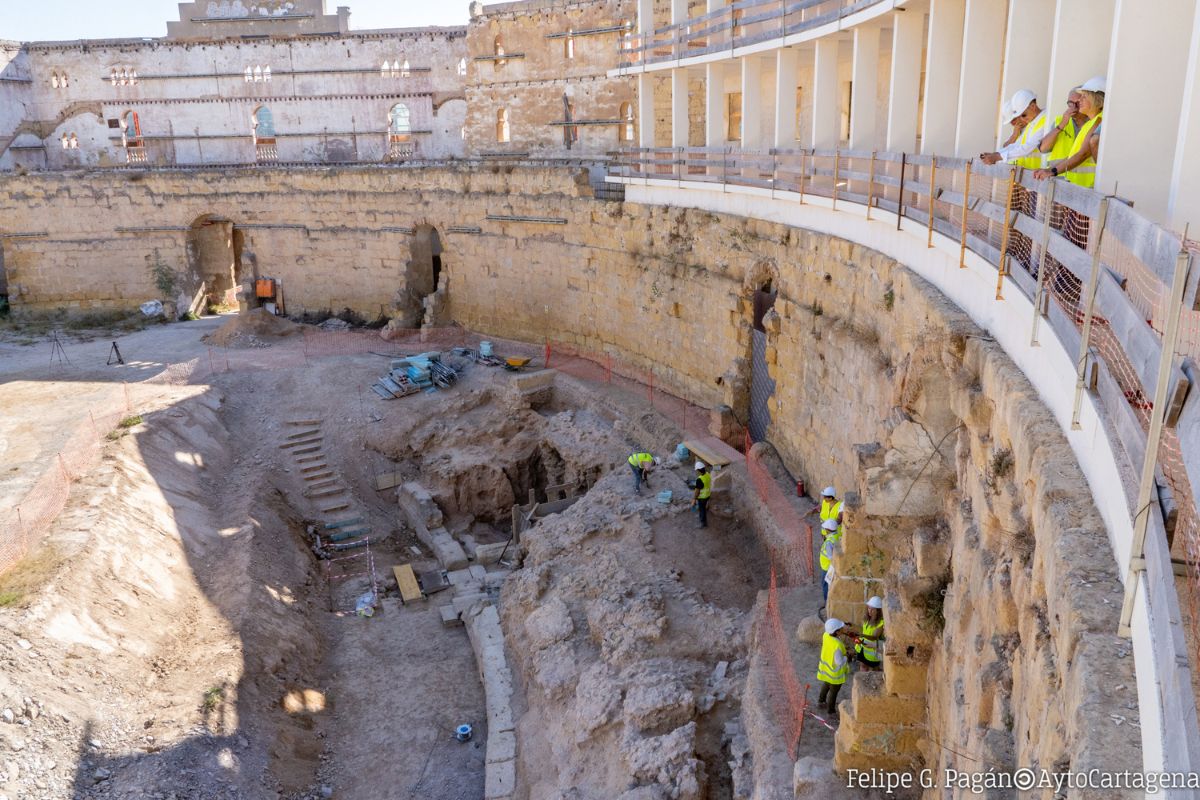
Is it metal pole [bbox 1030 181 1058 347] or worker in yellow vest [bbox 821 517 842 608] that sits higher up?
metal pole [bbox 1030 181 1058 347]

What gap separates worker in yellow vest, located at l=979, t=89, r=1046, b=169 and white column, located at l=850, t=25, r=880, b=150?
16.2ft

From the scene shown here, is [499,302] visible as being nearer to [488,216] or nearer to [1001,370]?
[488,216]

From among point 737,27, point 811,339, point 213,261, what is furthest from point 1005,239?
point 213,261

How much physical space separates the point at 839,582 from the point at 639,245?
10855 millimetres

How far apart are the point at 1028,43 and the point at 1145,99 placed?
8.32 ft

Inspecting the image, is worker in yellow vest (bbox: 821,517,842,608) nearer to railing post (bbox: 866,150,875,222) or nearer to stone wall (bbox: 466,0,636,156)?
railing post (bbox: 866,150,875,222)

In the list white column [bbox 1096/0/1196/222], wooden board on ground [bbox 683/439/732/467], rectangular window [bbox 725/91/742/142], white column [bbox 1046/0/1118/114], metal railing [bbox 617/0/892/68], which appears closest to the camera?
white column [bbox 1096/0/1196/222]

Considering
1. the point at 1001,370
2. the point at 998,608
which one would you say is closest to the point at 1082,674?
the point at 998,608

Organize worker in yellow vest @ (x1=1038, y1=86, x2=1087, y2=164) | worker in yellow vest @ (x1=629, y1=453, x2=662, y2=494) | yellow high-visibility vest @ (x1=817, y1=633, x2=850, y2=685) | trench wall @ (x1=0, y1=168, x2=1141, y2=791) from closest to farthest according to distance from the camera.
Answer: trench wall @ (x1=0, y1=168, x2=1141, y2=791) → worker in yellow vest @ (x1=1038, y1=86, x2=1087, y2=164) → yellow high-visibility vest @ (x1=817, y1=633, x2=850, y2=685) → worker in yellow vest @ (x1=629, y1=453, x2=662, y2=494)

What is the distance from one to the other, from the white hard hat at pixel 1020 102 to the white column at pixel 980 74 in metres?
2.07

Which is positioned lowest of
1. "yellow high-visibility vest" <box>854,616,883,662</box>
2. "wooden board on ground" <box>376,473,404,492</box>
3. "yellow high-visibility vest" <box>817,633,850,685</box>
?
"wooden board on ground" <box>376,473,404,492</box>

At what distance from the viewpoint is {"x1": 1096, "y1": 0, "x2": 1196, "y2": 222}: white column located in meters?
5.17

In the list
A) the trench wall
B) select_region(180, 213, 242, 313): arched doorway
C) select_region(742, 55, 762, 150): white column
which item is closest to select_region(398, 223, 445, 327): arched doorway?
the trench wall

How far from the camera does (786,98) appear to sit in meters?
13.7
